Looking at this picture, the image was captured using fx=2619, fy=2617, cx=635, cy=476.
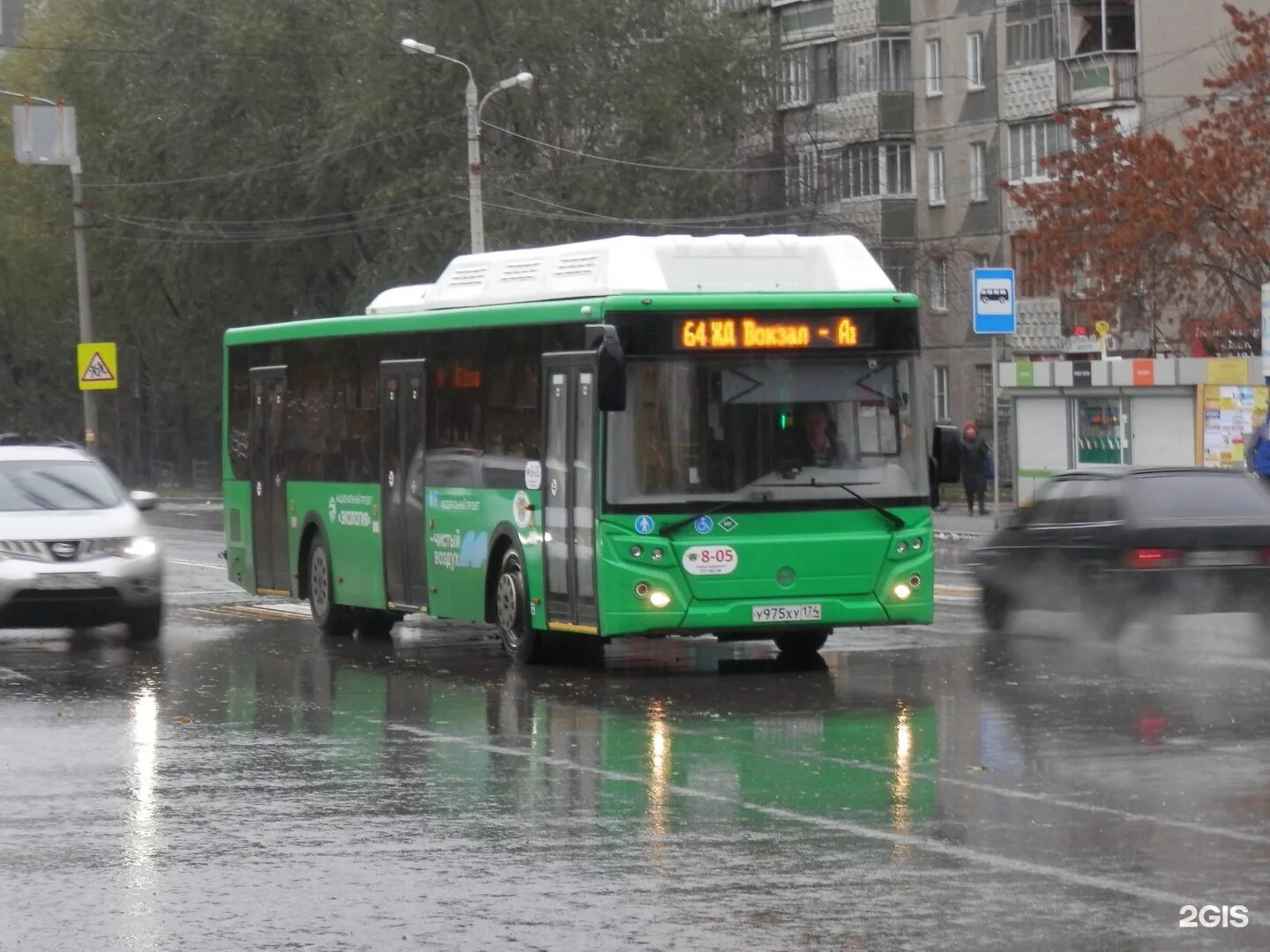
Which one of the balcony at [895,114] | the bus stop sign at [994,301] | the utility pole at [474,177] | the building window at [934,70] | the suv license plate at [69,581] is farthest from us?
the balcony at [895,114]

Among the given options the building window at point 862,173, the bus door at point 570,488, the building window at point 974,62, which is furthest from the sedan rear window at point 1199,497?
the building window at point 862,173

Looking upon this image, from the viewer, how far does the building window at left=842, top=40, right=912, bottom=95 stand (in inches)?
2630

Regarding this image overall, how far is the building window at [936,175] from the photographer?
66.6 metres

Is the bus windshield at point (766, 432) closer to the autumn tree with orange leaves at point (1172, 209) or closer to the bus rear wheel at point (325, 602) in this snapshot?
the bus rear wheel at point (325, 602)

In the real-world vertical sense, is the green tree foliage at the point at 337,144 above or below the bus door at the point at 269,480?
above

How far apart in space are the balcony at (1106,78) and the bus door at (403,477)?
41769 mm

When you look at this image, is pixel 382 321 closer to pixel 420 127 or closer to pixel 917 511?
pixel 917 511

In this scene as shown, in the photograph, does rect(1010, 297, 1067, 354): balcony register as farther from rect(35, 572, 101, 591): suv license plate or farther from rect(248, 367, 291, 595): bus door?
rect(35, 572, 101, 591): suv license plate

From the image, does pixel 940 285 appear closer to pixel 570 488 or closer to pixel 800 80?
pixel 800 80

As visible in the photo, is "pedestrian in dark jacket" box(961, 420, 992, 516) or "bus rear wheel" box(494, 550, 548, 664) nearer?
"bus rear wheel" box(494, 550, 548, 664)

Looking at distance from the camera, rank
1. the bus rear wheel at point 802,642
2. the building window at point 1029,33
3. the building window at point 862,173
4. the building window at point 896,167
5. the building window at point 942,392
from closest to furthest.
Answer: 1. the bus rear wheel at point 802,642
2. the building window at point 1029,33
3. the building window at point 942,392
4. the building window at point 896,167
5. the building window at point 862,173

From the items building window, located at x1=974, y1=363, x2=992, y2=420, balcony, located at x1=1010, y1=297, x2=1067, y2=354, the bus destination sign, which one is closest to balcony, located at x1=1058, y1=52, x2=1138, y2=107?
balcony, located at x1=1010, y1=297, x2=1067, y2=354

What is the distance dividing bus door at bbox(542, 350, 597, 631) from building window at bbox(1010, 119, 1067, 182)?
45.3 metres

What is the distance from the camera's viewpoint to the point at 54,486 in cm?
2117
